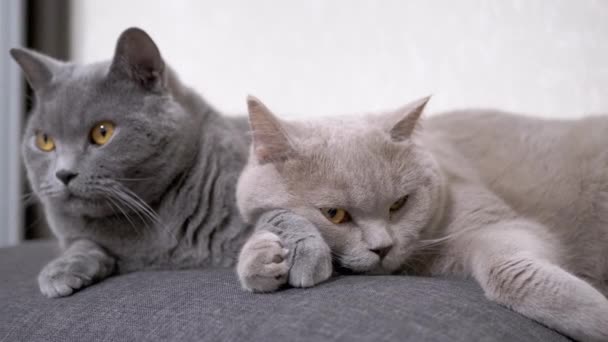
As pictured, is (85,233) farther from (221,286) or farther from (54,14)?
(54,14)

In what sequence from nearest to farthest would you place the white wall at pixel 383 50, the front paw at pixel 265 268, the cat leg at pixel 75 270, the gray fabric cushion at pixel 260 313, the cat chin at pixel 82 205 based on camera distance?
the gray fabric cushion at pixel 260 313 < the front paw at pixel 265 268 < the cat leg at pixel 75 270 < the cat chin at pixel 82 205 < the white wall at pixel 383 50

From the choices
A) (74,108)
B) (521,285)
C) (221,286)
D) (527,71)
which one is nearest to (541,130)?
(527,71)

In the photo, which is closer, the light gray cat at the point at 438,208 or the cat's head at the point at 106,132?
the light gray cat at the point at 438,208

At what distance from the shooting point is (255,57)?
2.26 metres

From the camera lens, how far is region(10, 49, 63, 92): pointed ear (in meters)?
1.27

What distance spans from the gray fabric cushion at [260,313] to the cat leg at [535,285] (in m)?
0.03

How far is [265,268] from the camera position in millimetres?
877

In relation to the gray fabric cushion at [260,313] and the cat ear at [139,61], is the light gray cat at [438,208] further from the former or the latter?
the cat ear at [139,61]

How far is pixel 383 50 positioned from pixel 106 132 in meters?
1.20

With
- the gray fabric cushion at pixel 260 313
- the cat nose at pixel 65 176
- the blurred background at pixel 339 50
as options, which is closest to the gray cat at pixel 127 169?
the cat nose at pixel 65 176

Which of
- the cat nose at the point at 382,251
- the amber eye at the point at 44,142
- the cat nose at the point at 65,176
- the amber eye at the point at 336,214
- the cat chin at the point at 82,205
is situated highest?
the amber eye at the point at 336,214

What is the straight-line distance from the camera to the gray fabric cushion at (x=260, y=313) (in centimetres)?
73

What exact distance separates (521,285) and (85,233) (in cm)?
103

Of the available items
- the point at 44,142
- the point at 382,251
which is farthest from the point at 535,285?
the point at 44,142
